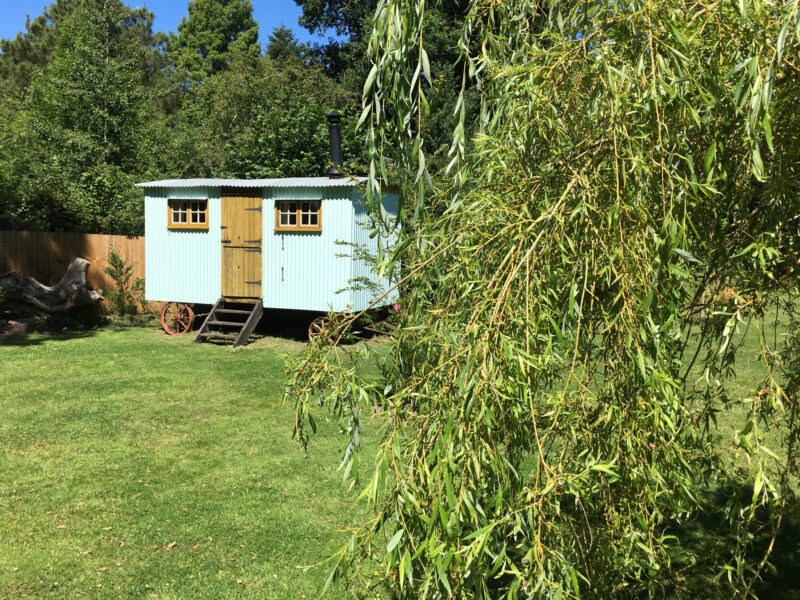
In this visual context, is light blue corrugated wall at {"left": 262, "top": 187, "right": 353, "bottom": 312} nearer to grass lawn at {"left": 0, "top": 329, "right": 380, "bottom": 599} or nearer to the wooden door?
the wooden door

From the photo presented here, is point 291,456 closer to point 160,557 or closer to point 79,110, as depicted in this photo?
point 160,557

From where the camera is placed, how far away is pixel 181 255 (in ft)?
38.9

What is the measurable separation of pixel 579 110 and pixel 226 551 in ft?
10.9

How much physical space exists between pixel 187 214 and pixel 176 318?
1.96 metres

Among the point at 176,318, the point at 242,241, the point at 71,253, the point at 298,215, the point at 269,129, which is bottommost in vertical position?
the point at 176,318

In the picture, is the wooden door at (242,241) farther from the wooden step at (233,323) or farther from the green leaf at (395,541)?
the green leaf at (395,541)

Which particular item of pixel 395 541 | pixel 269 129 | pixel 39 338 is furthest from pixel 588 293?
pixel 269 129

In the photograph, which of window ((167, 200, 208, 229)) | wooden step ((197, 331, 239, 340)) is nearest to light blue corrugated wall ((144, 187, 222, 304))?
window ((167, 200, 208, 229))

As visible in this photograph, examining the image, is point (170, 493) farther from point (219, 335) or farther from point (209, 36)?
point (209, 36)

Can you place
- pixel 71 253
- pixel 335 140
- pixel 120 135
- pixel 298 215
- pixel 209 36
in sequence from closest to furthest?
1. pixel 335 140
2. pixel 298 215
3. pixel 71 253
4. pixel 120 135
5. pixel 209 36

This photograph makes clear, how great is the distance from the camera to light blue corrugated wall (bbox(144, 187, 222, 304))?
38.1 feet

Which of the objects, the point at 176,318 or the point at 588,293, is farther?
the point at 176,318

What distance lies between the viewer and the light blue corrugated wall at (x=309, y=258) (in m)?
10.7

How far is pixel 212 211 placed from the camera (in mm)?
11570
